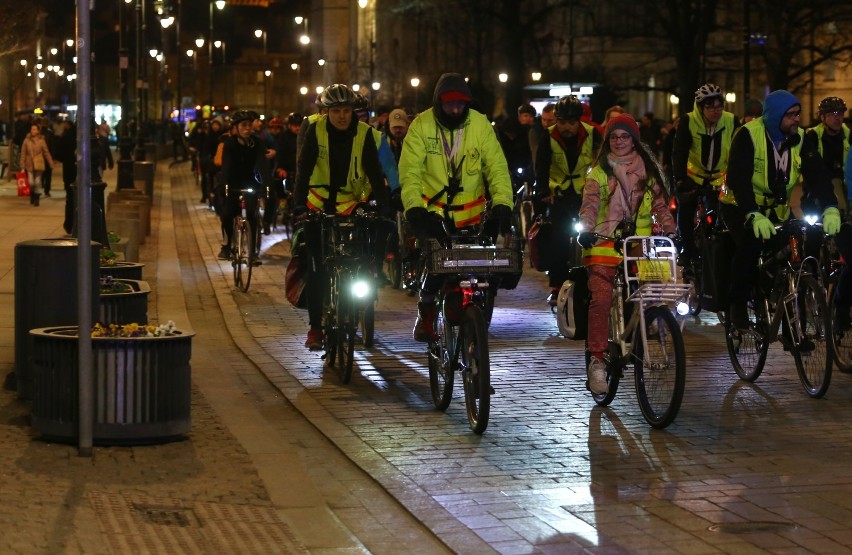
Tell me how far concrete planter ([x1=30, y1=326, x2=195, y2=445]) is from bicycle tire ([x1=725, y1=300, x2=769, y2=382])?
4.01m

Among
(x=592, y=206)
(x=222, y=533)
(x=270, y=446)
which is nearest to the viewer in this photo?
(x=222, y=533)

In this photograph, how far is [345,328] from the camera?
34.8 feet

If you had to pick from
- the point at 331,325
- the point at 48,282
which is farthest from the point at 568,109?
the point at 48,282

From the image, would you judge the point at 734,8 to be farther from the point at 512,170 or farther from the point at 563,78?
the point at 512,170

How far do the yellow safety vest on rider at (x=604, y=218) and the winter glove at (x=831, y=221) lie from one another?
4.94ft

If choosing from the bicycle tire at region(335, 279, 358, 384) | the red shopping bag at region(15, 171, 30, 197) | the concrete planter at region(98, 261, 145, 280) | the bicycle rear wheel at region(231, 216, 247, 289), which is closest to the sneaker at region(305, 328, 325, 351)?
the bicycle tire at region(335, 279, 358, 384)

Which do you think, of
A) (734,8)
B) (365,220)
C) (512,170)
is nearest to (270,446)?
(365,220)

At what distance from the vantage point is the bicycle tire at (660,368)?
830cm

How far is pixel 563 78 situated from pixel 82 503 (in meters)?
51.9

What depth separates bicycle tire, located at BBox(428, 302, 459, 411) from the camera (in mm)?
8914

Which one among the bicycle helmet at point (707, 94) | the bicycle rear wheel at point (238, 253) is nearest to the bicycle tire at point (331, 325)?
the bicycle helmet at point (707, 94)

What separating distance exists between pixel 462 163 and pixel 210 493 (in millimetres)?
3195

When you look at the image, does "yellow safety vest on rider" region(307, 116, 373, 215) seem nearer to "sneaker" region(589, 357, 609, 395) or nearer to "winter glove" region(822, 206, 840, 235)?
"sneaker" region(589, 357, 609, 395)

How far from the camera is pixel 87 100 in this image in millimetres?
7828
